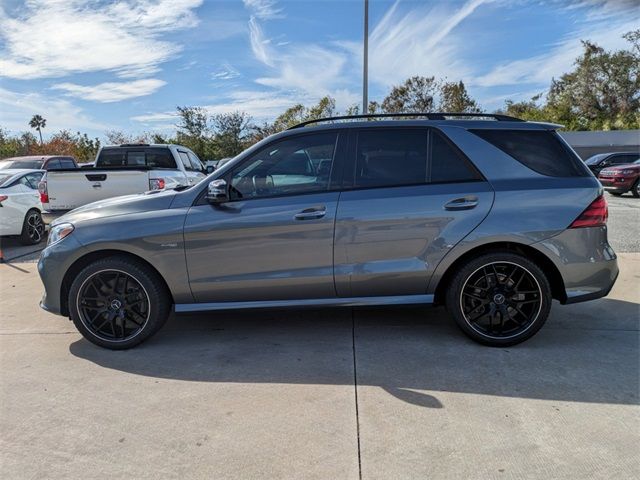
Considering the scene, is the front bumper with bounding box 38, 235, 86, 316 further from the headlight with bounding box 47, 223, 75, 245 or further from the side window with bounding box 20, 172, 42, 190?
the side window with bounding box 20, 172, 42, 190

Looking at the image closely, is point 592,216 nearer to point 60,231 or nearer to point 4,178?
point 60,231

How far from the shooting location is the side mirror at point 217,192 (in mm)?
3791

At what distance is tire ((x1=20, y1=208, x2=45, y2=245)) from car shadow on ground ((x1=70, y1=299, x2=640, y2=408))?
19.5ft

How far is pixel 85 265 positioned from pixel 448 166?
3146mm

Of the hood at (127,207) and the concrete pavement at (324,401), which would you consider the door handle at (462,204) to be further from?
the hood at (127,207)

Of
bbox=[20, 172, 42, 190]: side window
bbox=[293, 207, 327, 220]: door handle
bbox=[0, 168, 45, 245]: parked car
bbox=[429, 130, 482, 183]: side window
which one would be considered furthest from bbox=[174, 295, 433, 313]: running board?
bbox=[20, 172, 42, 190]: side window

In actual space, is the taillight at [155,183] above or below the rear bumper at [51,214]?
above

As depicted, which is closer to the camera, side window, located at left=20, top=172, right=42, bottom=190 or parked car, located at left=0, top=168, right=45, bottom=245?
parked car, located at left=0, top=168, right=45, bottom=245

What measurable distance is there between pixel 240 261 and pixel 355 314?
1.43 meters

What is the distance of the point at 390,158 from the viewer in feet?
13.0

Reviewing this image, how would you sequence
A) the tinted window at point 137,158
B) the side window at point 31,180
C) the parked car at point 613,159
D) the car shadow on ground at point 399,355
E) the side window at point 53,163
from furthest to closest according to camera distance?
the parked car at point 613,159, the side window at point 53,163, the tinted window at point 137,158, the side window at point 31,180, the car shadow on ground at point 399,355

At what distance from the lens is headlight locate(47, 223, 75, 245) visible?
3971mm

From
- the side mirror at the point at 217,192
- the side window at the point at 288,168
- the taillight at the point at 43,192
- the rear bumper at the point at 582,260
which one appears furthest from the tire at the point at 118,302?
the taillight at the point at 43,192

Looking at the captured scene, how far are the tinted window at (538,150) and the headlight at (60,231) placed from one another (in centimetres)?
346
